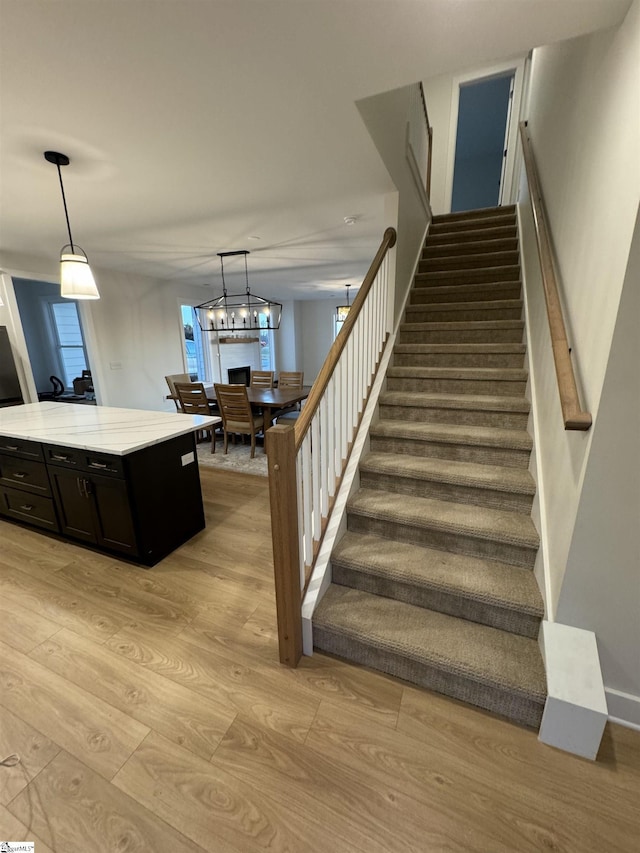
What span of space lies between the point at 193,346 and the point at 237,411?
3985 millimetres

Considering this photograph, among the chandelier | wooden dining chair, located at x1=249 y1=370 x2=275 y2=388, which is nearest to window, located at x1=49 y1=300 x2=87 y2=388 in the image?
wooden dining chair, located at x1=249 y1=370 x2=275 y2=388

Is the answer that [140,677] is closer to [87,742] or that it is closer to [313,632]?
[87,742]

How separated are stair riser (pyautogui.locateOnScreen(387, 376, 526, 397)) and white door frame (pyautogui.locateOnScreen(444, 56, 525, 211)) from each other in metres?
4.40

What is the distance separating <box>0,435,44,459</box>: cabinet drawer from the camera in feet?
7.53

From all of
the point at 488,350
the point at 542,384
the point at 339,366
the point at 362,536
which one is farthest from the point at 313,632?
the point at 488,350

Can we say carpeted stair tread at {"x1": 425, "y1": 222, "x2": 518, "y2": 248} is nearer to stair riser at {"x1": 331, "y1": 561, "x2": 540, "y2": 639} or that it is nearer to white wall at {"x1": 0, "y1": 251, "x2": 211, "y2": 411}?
stair riser at {"x1": 331, "y1": 561, "x2": 540, "y2": 639}

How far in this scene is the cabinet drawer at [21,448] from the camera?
2.29 m

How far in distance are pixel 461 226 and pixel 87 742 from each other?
522cm

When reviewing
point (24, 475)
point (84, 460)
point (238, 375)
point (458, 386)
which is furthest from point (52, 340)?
point (458, 386)

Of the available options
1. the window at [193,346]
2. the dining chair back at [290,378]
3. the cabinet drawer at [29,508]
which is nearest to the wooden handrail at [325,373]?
the cabinet drawer at [29,508]

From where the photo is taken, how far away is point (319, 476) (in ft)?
5.73

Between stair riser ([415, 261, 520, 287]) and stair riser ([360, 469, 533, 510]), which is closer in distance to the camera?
stair riser ([360, 469, 533, 510])

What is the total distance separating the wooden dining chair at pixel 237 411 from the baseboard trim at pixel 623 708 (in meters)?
3.54

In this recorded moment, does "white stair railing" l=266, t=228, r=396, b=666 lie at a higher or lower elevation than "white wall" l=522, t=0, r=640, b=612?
lower
